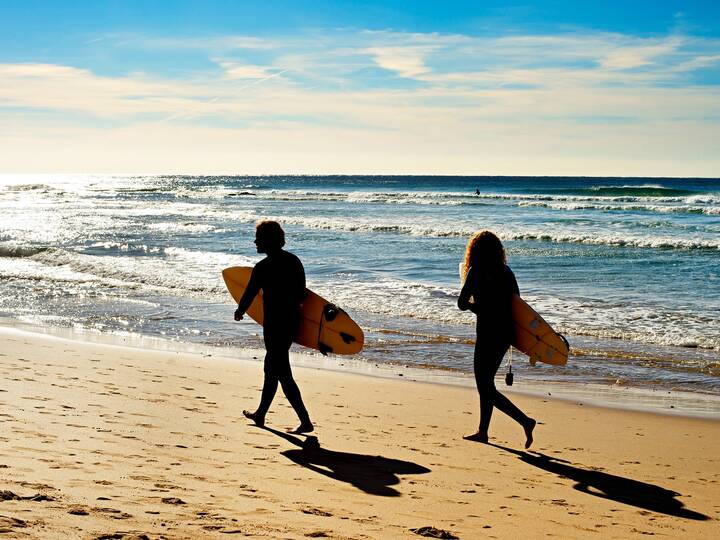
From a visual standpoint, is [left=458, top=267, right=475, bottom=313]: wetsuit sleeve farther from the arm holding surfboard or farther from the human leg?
the arm holding surfboard

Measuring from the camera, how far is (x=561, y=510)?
4.60m

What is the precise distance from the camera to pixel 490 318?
20.5 ft

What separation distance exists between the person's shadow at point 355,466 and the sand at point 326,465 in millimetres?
20

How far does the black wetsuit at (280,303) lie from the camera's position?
618 centimetres

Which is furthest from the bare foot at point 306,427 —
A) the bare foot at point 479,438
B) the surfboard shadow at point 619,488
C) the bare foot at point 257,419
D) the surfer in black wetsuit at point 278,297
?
the surfboard shadow at point 619,488

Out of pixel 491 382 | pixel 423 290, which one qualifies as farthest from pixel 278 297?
pixel 423 290

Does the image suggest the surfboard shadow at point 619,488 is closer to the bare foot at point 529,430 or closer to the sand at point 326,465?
the sand at point 326,465

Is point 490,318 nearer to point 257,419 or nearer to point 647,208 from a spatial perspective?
point 257,419

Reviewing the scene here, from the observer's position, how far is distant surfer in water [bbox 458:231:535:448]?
620cm

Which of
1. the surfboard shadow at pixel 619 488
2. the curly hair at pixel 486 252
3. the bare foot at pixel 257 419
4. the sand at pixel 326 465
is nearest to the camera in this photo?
the sand at pixel 326 465

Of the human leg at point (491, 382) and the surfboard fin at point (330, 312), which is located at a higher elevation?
the surfboard fin at point (330, 312)

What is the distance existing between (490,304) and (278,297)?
65.1 inches

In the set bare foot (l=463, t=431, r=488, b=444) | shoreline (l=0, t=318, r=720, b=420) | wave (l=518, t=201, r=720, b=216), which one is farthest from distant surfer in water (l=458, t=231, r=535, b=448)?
wave (l=518, t=201, r=720, b=216)

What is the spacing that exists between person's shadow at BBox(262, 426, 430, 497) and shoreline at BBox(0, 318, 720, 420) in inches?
130
